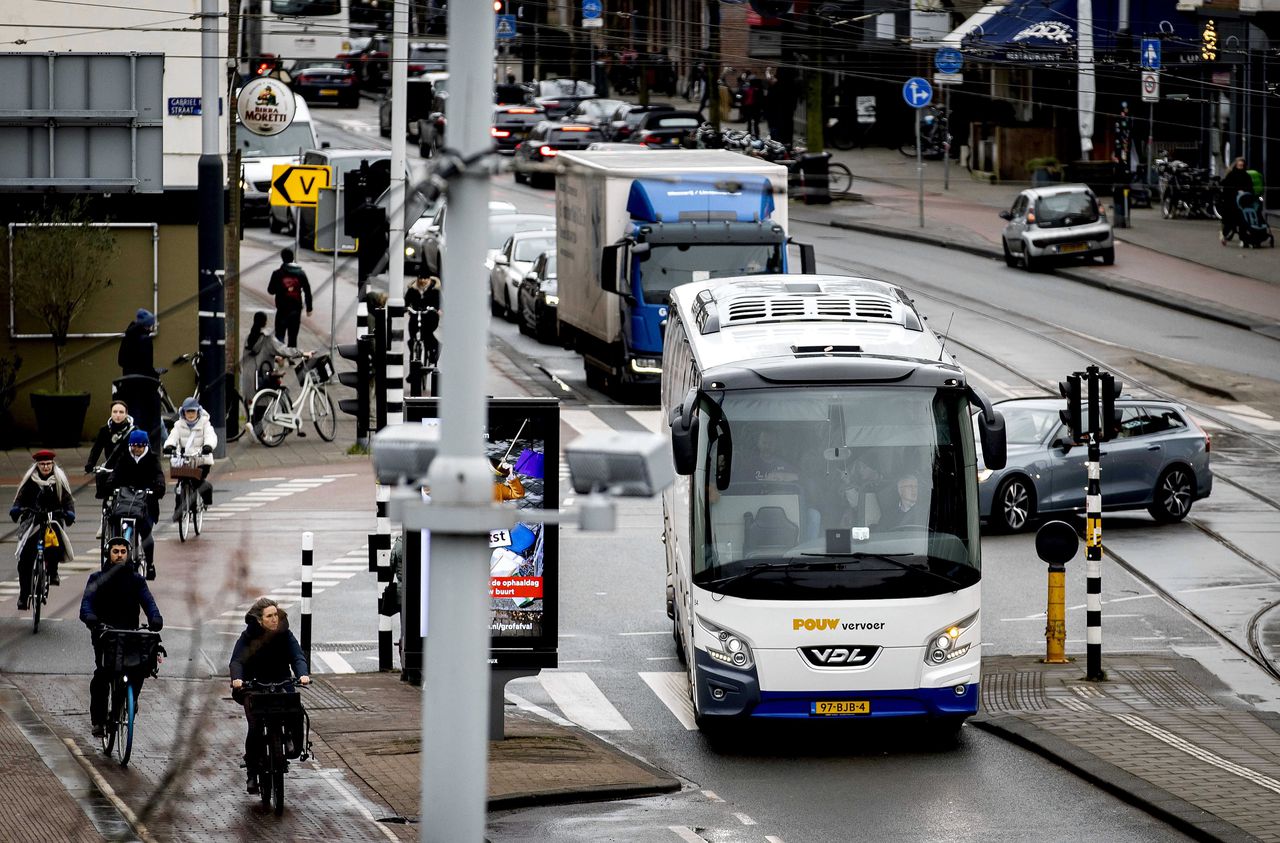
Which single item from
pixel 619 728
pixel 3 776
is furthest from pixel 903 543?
pixel 3 776

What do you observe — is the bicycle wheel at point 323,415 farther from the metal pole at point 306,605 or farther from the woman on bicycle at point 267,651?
the woman on bicycle at point 267,651

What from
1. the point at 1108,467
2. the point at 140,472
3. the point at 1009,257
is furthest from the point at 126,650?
the point at 1009,257

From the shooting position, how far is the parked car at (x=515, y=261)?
3928 centimetres

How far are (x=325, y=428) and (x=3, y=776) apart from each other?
1604cm

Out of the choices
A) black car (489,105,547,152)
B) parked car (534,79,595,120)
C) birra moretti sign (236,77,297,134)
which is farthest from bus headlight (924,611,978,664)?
parked car (534,79,595,120)

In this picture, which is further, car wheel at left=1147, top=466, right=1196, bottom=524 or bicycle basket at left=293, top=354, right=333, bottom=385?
bicycle basket at left=293, top=354, right=333, bottom=385

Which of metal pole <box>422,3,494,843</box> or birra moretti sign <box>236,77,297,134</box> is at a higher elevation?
birra moretti sign <box>236,77,297,134</box>

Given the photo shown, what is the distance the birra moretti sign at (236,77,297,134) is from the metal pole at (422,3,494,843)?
83.9 feet

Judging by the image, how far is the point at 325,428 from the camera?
29.5m

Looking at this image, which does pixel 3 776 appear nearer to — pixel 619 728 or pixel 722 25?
pixel 619 728

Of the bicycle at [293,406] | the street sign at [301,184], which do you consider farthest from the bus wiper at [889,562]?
the street sign at [301,184]

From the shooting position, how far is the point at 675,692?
17328 mm

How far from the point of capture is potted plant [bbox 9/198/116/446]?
2778 centimetres

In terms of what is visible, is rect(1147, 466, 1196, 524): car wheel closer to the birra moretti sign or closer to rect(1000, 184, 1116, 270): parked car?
the birra moretti sign
